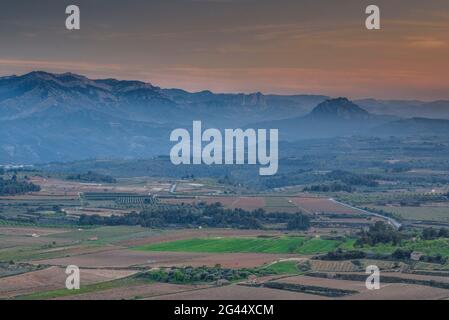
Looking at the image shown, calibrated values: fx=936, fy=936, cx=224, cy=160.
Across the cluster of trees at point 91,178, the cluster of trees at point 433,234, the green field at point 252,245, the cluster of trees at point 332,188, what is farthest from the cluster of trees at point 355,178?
the cluster of trees at point 433,234

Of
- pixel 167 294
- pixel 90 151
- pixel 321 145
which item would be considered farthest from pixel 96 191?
pixel 90 151

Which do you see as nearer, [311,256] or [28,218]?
[311,256]

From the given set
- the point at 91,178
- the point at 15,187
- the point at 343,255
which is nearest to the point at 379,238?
the point at 343,255

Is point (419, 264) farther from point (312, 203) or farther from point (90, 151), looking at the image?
point (90, 151)

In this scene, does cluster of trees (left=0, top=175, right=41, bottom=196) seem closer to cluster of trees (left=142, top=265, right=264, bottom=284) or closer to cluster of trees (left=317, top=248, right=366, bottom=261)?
cluster of trees (left=142, top=265, right=264, bottom=284)

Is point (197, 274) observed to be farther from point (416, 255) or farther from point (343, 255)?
point (416, 255)

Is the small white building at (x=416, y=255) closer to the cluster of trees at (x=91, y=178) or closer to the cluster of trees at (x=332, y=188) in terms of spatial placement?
the cluster of trees at (x=332, y=188)

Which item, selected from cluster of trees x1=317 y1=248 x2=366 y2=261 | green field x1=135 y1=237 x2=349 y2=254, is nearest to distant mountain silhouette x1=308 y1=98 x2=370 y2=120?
green field x1=135 y1=237 x2=349 y2=254
